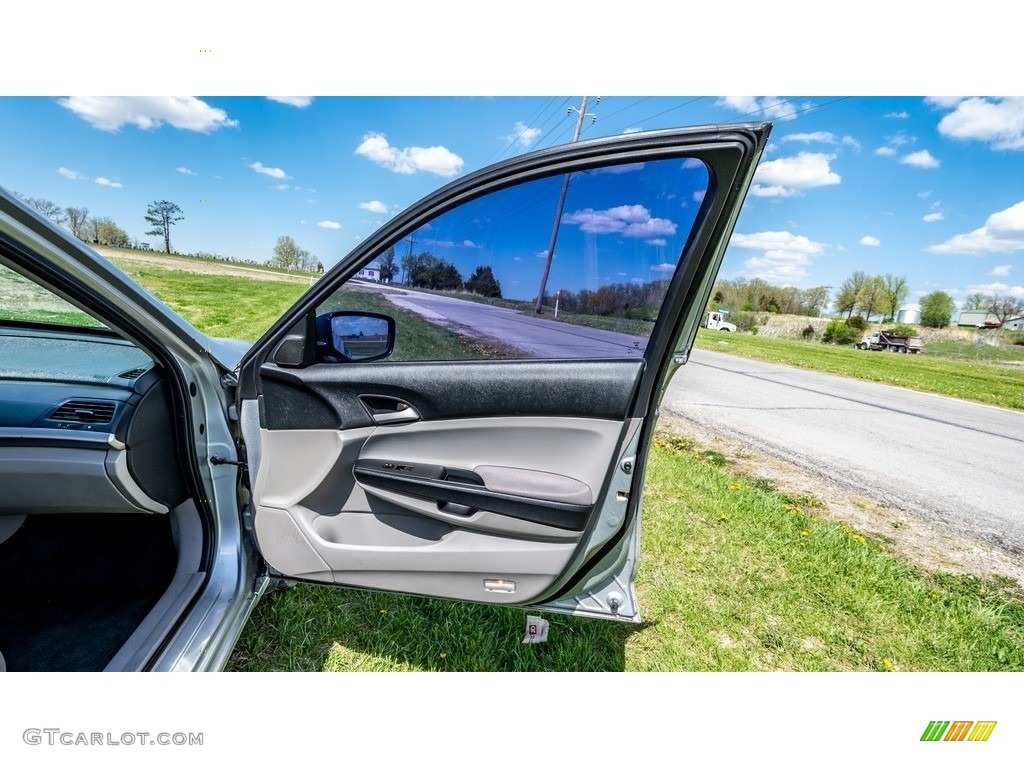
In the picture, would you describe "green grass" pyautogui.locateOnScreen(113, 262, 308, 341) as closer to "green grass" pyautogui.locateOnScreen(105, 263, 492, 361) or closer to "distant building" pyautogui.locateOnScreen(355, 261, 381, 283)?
"green grass" pyautogui.locateOnScreen(105, 263, 492, 361)

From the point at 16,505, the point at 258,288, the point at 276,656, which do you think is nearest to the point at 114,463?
the point at 16,505

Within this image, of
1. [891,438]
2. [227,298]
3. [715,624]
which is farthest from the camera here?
[227,298]

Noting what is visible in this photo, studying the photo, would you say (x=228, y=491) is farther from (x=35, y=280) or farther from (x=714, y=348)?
(x=714, y=348)

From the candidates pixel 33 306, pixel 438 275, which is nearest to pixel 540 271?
pixel 438 275

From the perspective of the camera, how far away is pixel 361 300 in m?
1.34

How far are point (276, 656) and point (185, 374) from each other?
101 cm

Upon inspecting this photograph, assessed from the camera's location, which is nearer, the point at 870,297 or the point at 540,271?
the point at 540,271

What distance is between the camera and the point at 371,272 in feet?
4.31

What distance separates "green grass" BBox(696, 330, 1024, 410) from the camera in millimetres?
7844

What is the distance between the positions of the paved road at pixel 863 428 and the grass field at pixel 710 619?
10.3 inches

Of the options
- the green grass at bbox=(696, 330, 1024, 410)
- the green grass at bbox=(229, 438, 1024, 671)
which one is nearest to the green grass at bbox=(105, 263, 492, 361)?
the green grass at bbox=(229, 438, 1024, 671)
